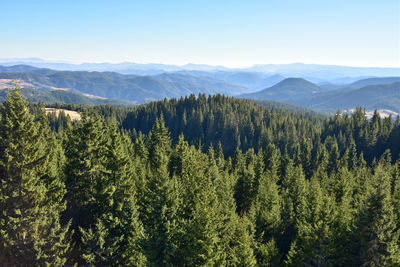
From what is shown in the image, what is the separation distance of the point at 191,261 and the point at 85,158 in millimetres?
15942

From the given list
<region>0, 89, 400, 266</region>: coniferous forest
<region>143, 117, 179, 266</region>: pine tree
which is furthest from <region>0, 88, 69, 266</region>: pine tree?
<region>143, 117, 179, 266</region>: pine tree

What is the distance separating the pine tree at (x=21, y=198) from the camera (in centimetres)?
2238

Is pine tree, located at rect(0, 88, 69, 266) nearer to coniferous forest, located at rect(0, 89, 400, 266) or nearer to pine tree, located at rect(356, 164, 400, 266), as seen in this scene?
coniferous forest, located at rect(0, 89, 400, 266)

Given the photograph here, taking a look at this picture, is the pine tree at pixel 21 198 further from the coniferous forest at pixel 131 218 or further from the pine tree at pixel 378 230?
the pine tree at pixel 378 230

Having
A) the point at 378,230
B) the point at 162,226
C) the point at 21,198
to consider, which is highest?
the point at 21,198

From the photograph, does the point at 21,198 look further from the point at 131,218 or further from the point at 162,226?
the point at 162,226

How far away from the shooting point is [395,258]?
22438 millimetres

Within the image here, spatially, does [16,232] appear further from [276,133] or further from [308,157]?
[276,133]

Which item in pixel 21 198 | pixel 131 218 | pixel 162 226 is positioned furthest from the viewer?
pixel 131 218

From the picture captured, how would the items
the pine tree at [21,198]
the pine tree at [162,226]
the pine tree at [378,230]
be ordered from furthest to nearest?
the pine tree at [162,226] → the pine tree at [378,230] → the pine tree at [21,198]

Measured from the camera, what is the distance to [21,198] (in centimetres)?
2286

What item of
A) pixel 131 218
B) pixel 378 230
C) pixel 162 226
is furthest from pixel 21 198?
pixel 378 230

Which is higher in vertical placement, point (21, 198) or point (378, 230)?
point (21, 198)

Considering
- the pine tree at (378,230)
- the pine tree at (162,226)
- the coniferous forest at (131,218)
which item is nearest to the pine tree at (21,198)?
the coniferous forest at (131,218)
